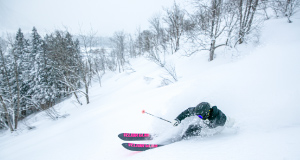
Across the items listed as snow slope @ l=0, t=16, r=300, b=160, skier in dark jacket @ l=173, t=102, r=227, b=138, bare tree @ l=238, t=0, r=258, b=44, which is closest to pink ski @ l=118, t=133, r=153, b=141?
snow slope @ l=0, t=16, r=300, b=160

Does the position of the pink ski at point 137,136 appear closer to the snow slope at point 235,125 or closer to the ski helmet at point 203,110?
the snow slope at point 235,125

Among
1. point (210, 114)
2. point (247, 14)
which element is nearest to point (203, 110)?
point (210, 114)

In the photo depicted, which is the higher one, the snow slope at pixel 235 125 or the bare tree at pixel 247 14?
the bare tree at pixel 247 14

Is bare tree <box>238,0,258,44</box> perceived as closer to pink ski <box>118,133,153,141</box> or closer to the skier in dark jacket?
the skier in dark jacket

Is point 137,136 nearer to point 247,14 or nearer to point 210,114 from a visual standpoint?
point 210,114

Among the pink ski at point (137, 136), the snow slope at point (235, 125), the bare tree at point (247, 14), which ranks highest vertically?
the bare tree at point (247, 14)

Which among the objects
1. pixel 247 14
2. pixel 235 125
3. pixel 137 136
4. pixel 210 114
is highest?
pixel 247 14

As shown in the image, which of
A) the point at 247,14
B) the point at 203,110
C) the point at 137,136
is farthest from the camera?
the point at 247,14


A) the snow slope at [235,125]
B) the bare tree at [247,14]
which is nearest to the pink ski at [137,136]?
the snow slope at [235,125]

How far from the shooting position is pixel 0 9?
151m

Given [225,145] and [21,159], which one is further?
[21,159]

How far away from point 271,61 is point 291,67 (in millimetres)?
677

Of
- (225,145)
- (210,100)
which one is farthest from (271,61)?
(225,145)

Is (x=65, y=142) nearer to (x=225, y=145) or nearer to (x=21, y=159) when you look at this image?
(x=21, y=159)
